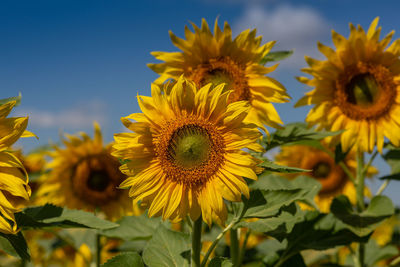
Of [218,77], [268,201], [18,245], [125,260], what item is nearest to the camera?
[18,245]

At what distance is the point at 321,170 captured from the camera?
555 cm

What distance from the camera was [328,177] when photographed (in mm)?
5547

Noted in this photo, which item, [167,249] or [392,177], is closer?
[167,249]

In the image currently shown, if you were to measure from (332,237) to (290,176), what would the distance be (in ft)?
6.01

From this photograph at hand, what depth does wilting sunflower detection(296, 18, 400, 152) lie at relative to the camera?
3.94 m

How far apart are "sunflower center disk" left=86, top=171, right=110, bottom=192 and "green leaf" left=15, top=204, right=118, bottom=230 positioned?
1904 mm

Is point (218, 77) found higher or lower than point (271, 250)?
higher

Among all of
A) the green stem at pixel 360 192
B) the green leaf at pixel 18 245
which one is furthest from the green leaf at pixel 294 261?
the green leaf at pixel 18 245

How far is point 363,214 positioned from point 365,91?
114 cm

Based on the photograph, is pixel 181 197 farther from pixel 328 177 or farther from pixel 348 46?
pixel 328 177

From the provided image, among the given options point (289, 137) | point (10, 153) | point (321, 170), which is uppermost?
point (289, 137)

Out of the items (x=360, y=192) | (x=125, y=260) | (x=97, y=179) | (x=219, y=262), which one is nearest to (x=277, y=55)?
(x=360, y=192)

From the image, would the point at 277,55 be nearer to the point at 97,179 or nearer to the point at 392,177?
the point at 392,177

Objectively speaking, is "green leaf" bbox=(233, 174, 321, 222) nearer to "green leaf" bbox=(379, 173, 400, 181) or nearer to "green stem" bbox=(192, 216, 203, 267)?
"green stem" bbox=(192, 216, 203, 267)
